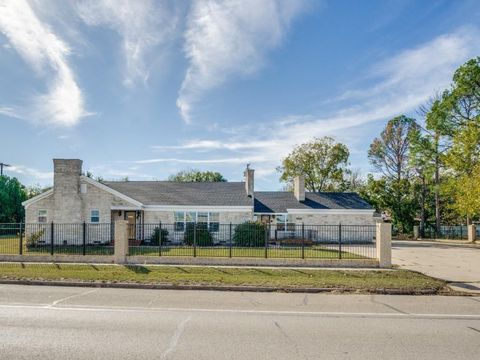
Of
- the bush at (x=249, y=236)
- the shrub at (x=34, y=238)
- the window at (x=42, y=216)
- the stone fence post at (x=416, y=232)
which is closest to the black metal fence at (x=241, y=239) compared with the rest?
the bush at (x=249, y=236)

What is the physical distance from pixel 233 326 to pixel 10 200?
4989cm

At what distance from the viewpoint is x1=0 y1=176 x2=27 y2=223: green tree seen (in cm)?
4828

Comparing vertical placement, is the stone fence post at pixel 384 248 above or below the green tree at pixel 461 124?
below

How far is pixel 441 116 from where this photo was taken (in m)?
39.2

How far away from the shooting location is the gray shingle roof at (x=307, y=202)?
3488cm

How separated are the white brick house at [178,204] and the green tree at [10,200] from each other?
2068 cm

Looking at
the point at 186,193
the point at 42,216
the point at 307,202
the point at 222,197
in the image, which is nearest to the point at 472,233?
the point at 307,202

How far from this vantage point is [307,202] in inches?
1430

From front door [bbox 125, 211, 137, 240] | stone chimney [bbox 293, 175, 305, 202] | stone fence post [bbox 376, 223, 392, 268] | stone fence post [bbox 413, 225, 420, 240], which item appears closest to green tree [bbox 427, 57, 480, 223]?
stone fence post [bbox 413, 225, 420, 240]

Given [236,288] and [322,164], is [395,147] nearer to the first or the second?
[322,164]

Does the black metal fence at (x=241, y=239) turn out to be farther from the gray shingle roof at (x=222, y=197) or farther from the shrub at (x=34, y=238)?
the shrub at (x=34, y=238)

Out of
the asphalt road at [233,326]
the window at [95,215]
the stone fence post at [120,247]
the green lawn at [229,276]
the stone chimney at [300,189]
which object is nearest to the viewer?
the asphalt road at [233,326]

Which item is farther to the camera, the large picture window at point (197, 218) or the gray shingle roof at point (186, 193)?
the gray shingle roof at point (186, 193)

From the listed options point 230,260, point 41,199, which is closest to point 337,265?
point 230,260
